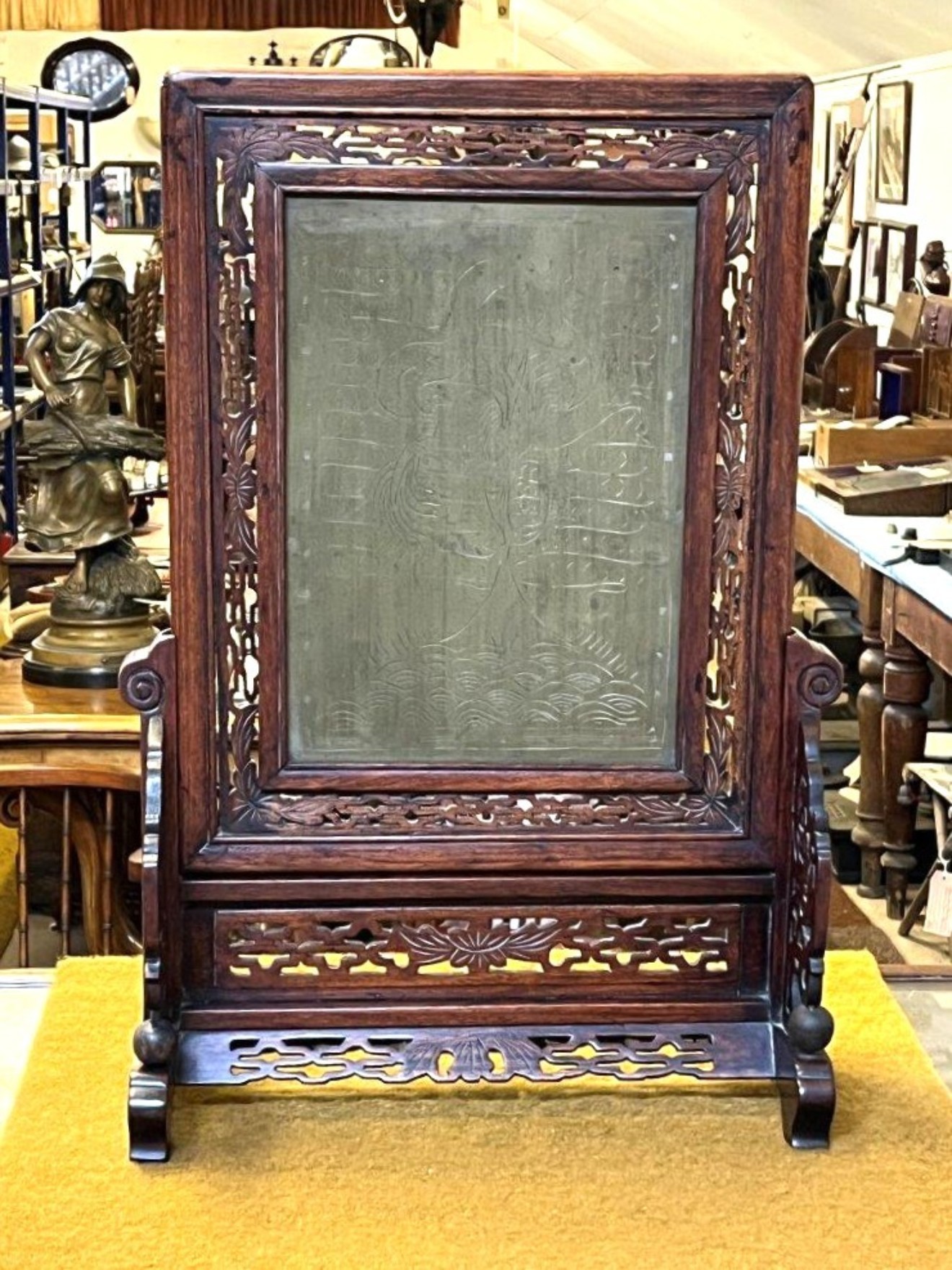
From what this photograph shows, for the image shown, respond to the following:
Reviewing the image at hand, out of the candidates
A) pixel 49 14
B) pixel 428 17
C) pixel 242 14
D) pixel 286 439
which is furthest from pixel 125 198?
pixel 286 439

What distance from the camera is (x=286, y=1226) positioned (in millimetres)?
1174

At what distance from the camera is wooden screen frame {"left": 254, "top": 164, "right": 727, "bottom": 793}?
4.04 feet

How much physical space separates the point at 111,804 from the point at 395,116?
1.45m

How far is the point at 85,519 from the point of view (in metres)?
2.61

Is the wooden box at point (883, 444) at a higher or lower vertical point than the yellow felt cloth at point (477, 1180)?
higher

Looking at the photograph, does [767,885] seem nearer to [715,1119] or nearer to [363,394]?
[715,1119]

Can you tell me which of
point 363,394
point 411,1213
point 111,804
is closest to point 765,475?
point 363,394

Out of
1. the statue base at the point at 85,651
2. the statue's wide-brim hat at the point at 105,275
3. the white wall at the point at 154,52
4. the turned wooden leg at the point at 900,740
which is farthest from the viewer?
the white wall at the point at 154,52

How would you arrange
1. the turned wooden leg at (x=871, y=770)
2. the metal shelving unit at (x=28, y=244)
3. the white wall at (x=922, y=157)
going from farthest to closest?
1. the metal shelving unit at (x=28, y=244)
2. the white wall at (x=922, y=157)
3. the turned wooden leg at (x=871, y=770)

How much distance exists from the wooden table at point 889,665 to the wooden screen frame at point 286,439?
1.73 m

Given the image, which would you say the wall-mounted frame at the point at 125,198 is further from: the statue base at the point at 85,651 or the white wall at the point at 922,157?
the statue base at the point at 85,651

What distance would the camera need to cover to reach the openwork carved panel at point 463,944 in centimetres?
132

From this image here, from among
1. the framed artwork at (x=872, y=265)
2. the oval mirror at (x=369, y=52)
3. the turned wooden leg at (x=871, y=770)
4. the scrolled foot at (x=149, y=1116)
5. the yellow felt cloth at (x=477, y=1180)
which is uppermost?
the oval mirror at (x=369, y=52)

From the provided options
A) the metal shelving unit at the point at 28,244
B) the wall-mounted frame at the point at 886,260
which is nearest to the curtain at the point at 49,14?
the metal shelving unit at the point at 28,244
